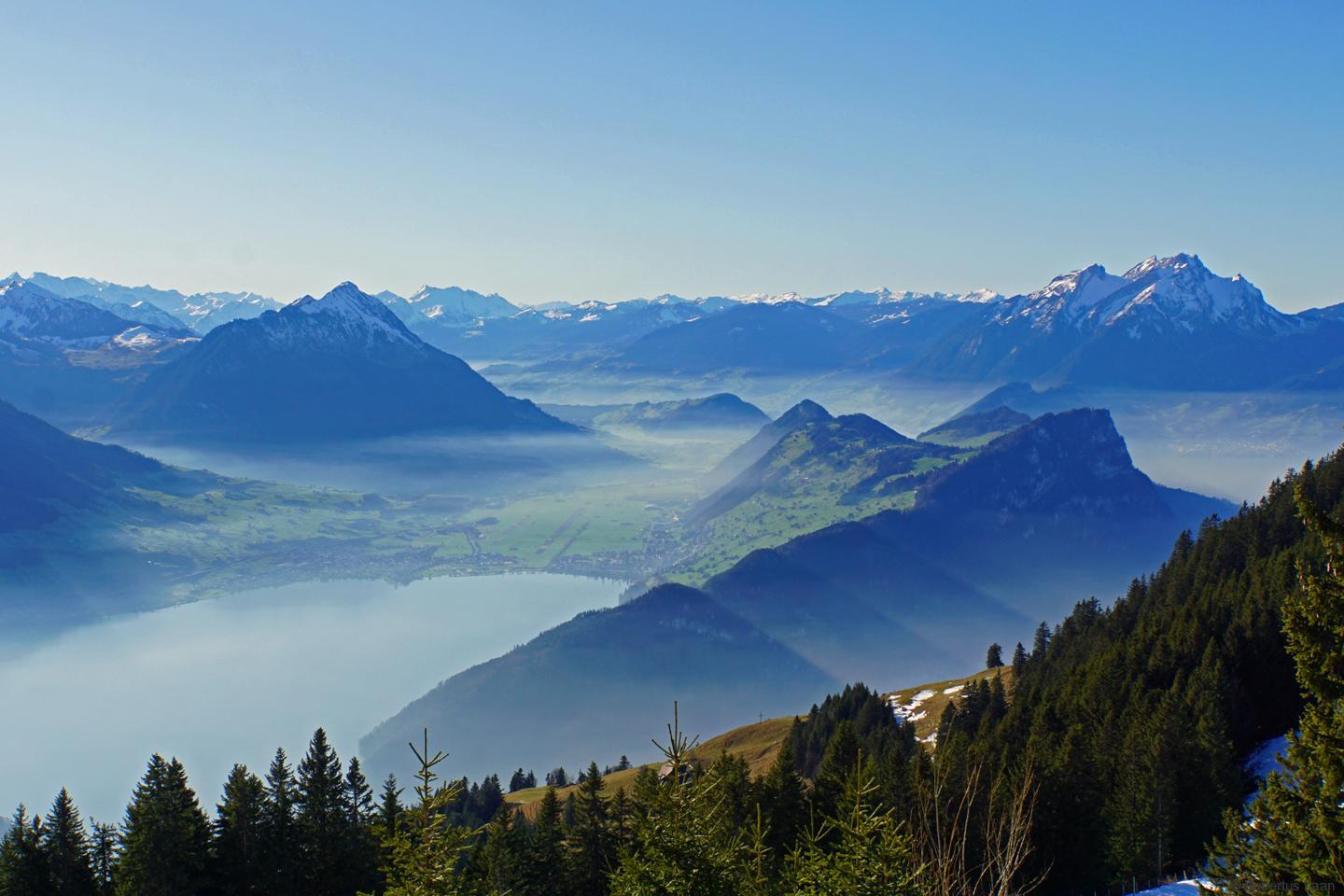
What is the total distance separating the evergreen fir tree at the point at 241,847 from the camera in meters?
53.7

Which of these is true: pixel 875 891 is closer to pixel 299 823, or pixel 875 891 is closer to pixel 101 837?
pixel 299 823

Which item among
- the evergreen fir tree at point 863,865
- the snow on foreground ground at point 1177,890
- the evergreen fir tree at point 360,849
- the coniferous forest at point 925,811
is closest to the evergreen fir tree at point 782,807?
the coniferous forest at point 925,811

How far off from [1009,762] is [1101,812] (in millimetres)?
11752

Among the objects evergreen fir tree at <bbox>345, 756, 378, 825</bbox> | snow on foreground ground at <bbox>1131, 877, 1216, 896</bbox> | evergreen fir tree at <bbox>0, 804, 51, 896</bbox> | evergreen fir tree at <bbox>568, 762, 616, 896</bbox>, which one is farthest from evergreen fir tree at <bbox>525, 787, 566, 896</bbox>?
snow on foreground ground at <bbox>1131, 877, 1216, 896</bbox>

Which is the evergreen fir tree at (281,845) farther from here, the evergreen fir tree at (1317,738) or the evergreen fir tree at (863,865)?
the evergreen fir tree at (1317,738)

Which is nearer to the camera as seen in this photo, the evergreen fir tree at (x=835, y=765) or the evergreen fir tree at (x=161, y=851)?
the evergreen fir tree at (x=161, y=851)

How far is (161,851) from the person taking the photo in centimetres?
4988

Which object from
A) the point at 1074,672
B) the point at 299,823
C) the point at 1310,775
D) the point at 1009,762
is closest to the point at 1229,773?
the point at 1009,762

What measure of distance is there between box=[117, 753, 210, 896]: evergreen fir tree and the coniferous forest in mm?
128

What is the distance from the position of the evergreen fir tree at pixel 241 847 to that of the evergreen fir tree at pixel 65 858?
21.9ft

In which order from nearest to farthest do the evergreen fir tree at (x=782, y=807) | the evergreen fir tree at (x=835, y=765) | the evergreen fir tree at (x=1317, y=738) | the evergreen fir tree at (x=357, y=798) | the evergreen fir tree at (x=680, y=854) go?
the evergreen fir tree at (x=1317, y=738) → the evergreen fir tree at (x=680, y=854) → the evergreen fir tree at (x=357, y=798) → the evergreen fir tree at (x=835, y=765) → the evergreen fir tree at (x=782, y=807)

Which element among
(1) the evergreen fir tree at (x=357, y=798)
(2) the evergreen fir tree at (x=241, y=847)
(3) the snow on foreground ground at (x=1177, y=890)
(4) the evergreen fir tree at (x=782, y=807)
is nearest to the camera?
(3) the snow on foreground ground at (x=1177, y=890)

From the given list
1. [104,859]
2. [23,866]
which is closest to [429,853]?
[23,866]

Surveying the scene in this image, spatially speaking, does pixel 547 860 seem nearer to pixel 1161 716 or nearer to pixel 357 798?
pixel 357 798
